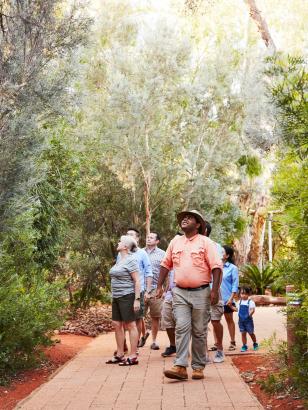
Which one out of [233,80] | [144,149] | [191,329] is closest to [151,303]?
[191,329]

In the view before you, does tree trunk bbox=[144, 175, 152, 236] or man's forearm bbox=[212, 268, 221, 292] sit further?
tree trunk bbox=[144, 175, 152, 236]

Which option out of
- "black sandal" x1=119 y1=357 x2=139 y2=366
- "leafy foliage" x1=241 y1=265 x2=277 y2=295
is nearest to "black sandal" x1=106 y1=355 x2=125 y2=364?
"black sandal" x1=119 y1=357 x2=139 y2=366

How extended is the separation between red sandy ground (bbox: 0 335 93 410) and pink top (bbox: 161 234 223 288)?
7.77 ft

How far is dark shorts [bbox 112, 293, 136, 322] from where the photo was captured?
1062 centimetres

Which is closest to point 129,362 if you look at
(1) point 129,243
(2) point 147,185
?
(1) point 129,243

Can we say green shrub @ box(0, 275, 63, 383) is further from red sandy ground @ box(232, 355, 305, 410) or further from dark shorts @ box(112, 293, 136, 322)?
red sandy ground @ box(232, 355, 305, 410)

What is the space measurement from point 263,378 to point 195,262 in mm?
1681

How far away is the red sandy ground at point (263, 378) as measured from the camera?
768cm

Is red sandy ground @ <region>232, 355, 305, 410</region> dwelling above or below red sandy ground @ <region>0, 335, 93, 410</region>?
above

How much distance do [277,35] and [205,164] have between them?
32.4 ft

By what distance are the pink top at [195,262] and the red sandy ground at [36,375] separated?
2.37 m

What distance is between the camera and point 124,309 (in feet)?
35.0

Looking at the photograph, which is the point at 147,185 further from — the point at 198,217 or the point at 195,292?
the point at 195,292

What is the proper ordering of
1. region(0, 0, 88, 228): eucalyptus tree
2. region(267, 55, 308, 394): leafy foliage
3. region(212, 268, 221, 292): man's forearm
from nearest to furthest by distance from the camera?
region(267, 55, 308, 394): leafy foliage
region(212, 268, 221, 292): man's forearm
region(0, 0, 88, 228): eucalyptus tree
